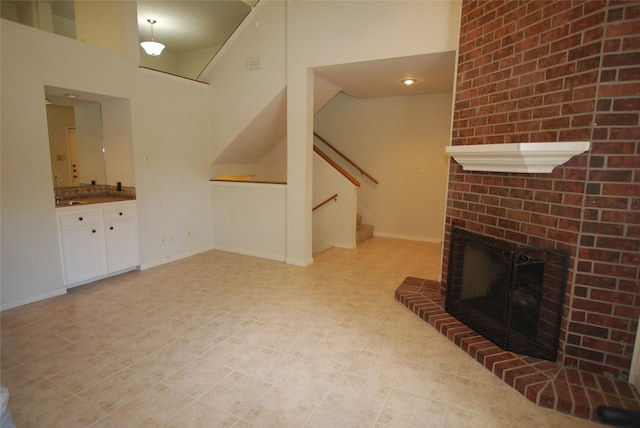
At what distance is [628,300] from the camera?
1946mm

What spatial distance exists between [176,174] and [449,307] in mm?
3764

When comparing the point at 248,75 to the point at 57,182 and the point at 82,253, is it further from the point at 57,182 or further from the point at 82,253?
the point at 82,253

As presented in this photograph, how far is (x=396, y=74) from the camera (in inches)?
162

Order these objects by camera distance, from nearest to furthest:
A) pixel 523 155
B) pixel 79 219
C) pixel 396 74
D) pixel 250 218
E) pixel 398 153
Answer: pixel 523 155 < pixel 79 219 < pixel 396 74 < pixel 250 218 < pixel 398 153

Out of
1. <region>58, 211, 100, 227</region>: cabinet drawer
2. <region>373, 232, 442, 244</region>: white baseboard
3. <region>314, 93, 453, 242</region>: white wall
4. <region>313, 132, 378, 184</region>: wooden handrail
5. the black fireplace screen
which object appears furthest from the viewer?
<region>313, 132, 378, 184</region>: wooden handrail

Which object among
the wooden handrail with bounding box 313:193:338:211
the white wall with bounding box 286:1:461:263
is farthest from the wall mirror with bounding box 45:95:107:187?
the wooden handrail with bounding box 313:193:338:211

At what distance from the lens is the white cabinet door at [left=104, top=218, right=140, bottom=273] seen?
149 inches

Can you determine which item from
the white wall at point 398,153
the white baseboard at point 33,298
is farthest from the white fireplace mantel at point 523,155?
the white baseboard at point 33,298

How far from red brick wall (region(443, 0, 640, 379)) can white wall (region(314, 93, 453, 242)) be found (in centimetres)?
302

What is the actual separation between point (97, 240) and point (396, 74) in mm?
4013

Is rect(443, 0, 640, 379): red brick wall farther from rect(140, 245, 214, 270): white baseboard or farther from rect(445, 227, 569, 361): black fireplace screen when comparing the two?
rect(140, 245, 214, 270): white baseboard

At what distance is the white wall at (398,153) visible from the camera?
5.53 m

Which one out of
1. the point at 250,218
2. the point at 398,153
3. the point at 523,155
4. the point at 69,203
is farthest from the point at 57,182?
the point at 398,153

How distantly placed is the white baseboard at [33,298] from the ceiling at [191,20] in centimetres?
390
